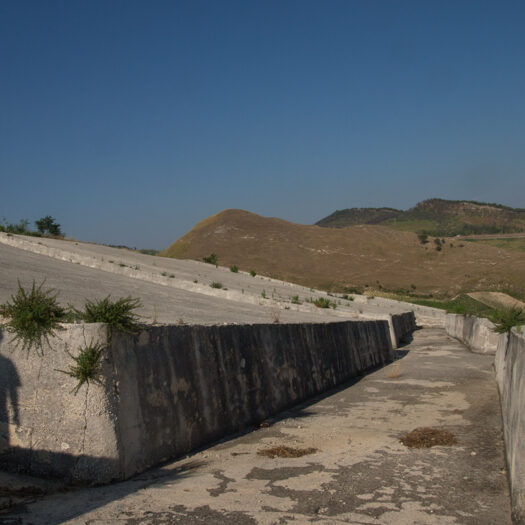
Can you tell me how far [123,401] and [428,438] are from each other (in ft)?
12.2

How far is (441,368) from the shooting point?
1387 cm

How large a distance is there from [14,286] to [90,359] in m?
3.65

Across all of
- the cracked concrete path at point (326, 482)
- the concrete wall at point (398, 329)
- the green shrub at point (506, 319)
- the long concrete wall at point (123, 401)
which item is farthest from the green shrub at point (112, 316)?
the concrete wall at point (398, 329)

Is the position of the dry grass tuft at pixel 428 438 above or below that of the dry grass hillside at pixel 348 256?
below

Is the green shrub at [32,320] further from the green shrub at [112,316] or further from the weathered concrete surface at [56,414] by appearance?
the green shrub at [112,316]

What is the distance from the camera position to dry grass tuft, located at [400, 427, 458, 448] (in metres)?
6.73

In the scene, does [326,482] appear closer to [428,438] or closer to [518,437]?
[518,437]

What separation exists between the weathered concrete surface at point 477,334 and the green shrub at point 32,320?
13868mm

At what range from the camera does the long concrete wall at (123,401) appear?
16.9 feet

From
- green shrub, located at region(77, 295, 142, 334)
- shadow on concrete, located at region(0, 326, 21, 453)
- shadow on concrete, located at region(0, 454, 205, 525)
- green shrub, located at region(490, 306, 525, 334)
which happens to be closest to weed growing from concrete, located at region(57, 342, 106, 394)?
green shrub, located at region(77, 295, 142, 334)

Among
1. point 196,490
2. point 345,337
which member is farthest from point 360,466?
point 345,337

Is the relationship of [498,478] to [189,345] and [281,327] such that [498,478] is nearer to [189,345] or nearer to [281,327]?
[189,345]

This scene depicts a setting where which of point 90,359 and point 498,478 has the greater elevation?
point 90,359

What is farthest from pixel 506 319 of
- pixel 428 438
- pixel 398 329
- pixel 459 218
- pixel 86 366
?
pixel 459 218
